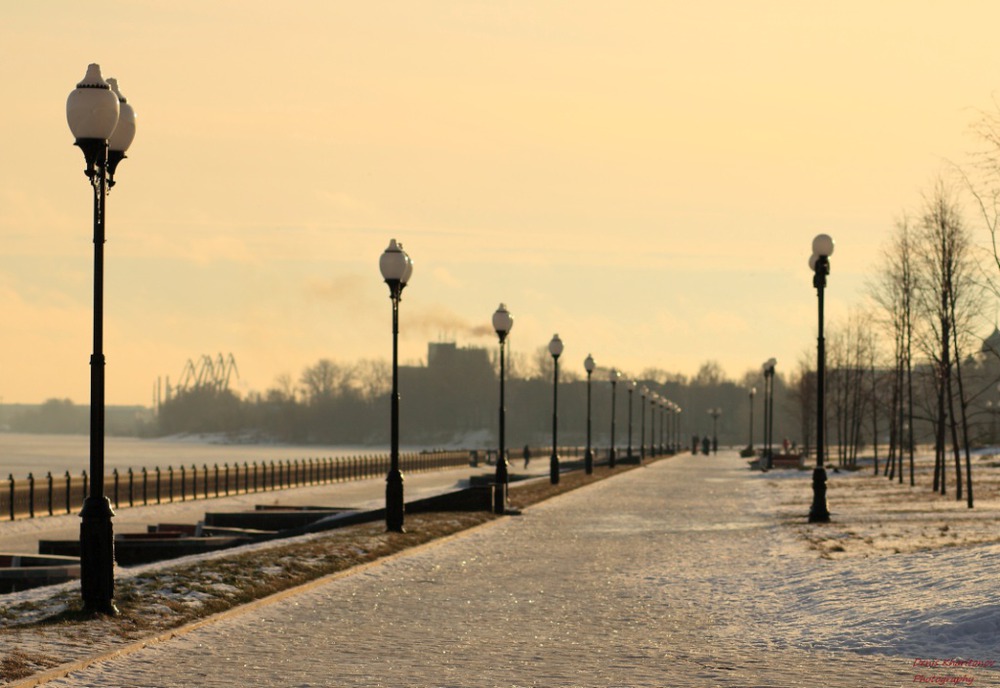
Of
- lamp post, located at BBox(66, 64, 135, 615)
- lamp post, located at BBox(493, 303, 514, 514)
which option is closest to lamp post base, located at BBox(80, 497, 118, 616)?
lamp post, located at BBox(66, 64, 135, 615)

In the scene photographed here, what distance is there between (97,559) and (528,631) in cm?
389

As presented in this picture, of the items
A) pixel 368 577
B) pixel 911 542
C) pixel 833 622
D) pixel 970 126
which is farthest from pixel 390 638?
pixel 970 126

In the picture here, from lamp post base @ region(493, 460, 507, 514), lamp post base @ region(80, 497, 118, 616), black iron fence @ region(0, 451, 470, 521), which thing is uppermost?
lamp post base @ region(80, 497, 118, 616)

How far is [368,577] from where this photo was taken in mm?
18031

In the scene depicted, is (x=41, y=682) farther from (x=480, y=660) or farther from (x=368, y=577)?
(x=368, y=577)

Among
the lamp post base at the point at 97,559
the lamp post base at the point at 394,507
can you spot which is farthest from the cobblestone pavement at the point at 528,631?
the lamp post base at the point at 394,507

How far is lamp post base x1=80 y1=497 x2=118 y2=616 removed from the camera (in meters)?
13.3

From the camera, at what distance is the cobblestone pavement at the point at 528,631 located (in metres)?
10.8

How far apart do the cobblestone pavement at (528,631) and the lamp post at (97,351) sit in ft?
3.64

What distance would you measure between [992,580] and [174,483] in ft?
137

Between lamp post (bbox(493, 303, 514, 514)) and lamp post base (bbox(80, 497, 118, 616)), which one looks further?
lamp post (bbox(493, 303, 514, 514))

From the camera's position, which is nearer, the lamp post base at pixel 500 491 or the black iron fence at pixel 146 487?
the lamp post base at pixel 500 491

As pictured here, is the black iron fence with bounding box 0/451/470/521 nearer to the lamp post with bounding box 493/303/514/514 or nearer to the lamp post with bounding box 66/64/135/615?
the lamp post with bounding box 493/303/514/514

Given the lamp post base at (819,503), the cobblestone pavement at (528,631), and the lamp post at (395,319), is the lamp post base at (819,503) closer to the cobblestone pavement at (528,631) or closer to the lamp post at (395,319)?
the cobblestone pavement at (528,631)
